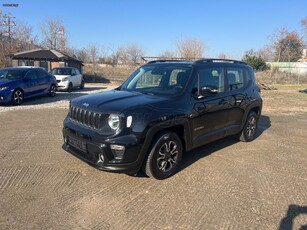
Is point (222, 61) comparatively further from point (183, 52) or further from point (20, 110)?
point (183, 52)

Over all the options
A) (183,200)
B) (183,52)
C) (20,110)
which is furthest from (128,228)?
(183,52)

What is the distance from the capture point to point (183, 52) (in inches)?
1494

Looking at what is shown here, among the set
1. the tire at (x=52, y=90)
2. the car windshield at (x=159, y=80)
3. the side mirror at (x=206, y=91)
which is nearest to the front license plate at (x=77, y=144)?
the car windshield at (x=159, y=80)

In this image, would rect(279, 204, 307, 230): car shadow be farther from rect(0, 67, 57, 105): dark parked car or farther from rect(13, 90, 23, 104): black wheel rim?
rect(13, 90, 23, 104): black wheel rim

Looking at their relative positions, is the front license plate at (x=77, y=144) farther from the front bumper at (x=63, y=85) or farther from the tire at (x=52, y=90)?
the front bumper at (x=63, y=85)

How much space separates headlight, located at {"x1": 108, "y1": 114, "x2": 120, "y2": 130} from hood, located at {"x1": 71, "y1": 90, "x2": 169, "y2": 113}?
0.07m

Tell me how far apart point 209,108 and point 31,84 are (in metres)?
10.3

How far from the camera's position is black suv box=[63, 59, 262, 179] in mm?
4086

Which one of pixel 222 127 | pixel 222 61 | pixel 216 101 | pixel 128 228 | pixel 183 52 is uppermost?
pixel 183 52

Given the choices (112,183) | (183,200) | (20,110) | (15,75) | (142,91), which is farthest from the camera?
(15,75)

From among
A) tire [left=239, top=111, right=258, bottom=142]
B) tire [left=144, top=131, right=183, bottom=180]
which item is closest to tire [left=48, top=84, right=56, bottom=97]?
tire [left=239, top=111, right=258, bottom=142]

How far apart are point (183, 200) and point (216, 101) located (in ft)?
7.20

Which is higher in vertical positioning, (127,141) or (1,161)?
→ (127,141)

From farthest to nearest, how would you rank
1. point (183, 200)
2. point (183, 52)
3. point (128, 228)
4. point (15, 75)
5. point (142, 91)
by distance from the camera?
point (183, 52), point (15, 75), point (142, 91), point (183, 200), point (128, 228)
